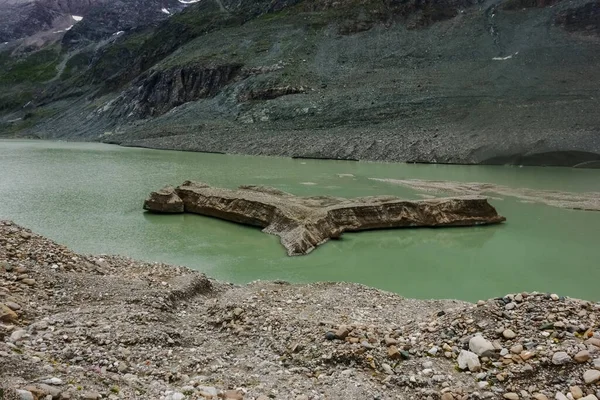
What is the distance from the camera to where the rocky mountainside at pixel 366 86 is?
51812mm

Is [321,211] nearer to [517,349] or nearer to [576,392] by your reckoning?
[517,349]

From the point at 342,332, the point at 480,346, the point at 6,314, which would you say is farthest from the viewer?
the point at 342,332

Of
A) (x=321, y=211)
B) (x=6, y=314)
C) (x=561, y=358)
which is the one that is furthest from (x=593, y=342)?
(x=321, y=211)

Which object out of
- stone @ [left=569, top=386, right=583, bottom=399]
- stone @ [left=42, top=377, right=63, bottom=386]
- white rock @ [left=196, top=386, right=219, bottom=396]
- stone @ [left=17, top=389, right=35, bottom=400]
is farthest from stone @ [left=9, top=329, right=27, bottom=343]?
stone @ [left=569, top=386, right=583, bottom=399]

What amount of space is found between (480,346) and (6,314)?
6640 mm

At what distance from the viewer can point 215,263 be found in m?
14.0

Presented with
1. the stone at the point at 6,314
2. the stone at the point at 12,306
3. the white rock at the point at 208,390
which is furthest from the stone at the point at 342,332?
the stone at the point at 12,306

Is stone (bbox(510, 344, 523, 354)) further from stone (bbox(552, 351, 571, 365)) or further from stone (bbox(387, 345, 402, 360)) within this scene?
stone (bbox(387, 345, 402, 360))

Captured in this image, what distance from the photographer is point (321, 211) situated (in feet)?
59.0

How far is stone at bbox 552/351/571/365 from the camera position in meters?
5.80

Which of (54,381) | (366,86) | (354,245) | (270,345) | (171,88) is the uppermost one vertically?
(171,88)

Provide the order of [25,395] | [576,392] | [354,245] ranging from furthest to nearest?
[354,245] → [576,392] → [25,395]

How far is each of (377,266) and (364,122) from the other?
4950cm

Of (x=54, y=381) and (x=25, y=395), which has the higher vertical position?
(x=25, y=395)
